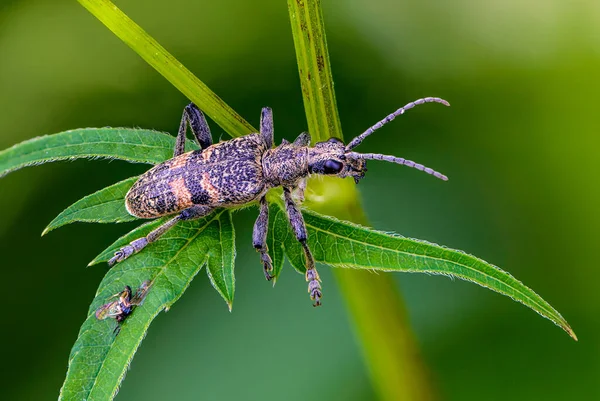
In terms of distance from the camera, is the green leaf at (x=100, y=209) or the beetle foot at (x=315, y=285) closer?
the green leaf at (x=100, y=209)

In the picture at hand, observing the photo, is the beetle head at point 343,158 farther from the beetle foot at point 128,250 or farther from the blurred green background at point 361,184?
the beetle foot at point 128,250

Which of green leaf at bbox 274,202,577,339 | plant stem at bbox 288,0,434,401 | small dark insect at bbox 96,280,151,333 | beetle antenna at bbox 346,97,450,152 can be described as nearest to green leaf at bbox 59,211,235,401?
small dark insect at bbox 96,280,151,333

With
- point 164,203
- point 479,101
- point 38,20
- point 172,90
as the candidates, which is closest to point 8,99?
point 38,20

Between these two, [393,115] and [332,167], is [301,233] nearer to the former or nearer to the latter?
[332,167]

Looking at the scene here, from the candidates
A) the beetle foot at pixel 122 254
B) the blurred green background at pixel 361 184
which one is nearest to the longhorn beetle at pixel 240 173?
the beetle foot at pixel 122 254

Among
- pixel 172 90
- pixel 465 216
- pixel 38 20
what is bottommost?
pixel 465 216

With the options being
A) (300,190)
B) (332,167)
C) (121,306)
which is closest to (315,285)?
(300,190)

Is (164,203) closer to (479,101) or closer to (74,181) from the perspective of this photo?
(74,181)
